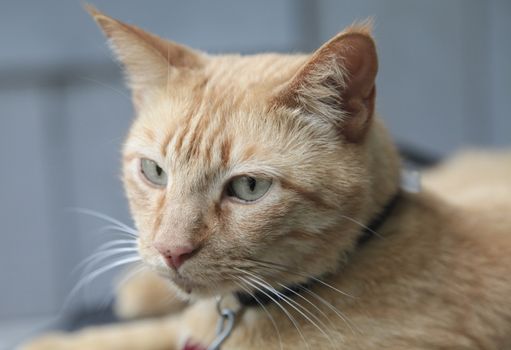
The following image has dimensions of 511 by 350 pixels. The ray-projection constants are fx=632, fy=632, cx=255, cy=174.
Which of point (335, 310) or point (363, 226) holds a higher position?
point (363, 226)

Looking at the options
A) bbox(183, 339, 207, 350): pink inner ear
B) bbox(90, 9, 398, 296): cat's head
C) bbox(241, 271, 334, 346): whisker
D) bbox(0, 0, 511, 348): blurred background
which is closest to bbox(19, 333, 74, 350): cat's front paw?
bbox(183, 339, 207, 350): pink inner ear

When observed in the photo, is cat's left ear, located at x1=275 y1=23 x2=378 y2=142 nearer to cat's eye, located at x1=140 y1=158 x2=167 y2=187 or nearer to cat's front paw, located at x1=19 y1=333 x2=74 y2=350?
cat's eye, located at x1=140 y1=158 x2=167 y2=187

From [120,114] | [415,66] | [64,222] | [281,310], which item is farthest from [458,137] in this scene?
[281,310]

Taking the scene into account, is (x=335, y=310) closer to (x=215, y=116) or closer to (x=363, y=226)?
(x=363, y=226)

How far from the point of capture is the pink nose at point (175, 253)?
90cm

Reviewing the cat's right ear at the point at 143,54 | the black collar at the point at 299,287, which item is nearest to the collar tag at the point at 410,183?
the black collar at the point at 299,287

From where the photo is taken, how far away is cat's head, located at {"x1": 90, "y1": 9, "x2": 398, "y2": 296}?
0.91 metres

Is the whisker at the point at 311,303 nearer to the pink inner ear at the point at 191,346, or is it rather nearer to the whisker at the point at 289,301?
the whisker at the point at 289,301

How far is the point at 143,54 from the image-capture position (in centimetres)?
108

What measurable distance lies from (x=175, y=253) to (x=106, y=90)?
1821 millimetres

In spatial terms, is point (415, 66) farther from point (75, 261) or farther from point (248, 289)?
point (248, 289)

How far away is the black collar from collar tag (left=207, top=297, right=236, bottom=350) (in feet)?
0.10

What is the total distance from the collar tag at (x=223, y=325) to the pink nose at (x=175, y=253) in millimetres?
181

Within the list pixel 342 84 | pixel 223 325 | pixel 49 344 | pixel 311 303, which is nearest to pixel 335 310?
pixel 311 303
